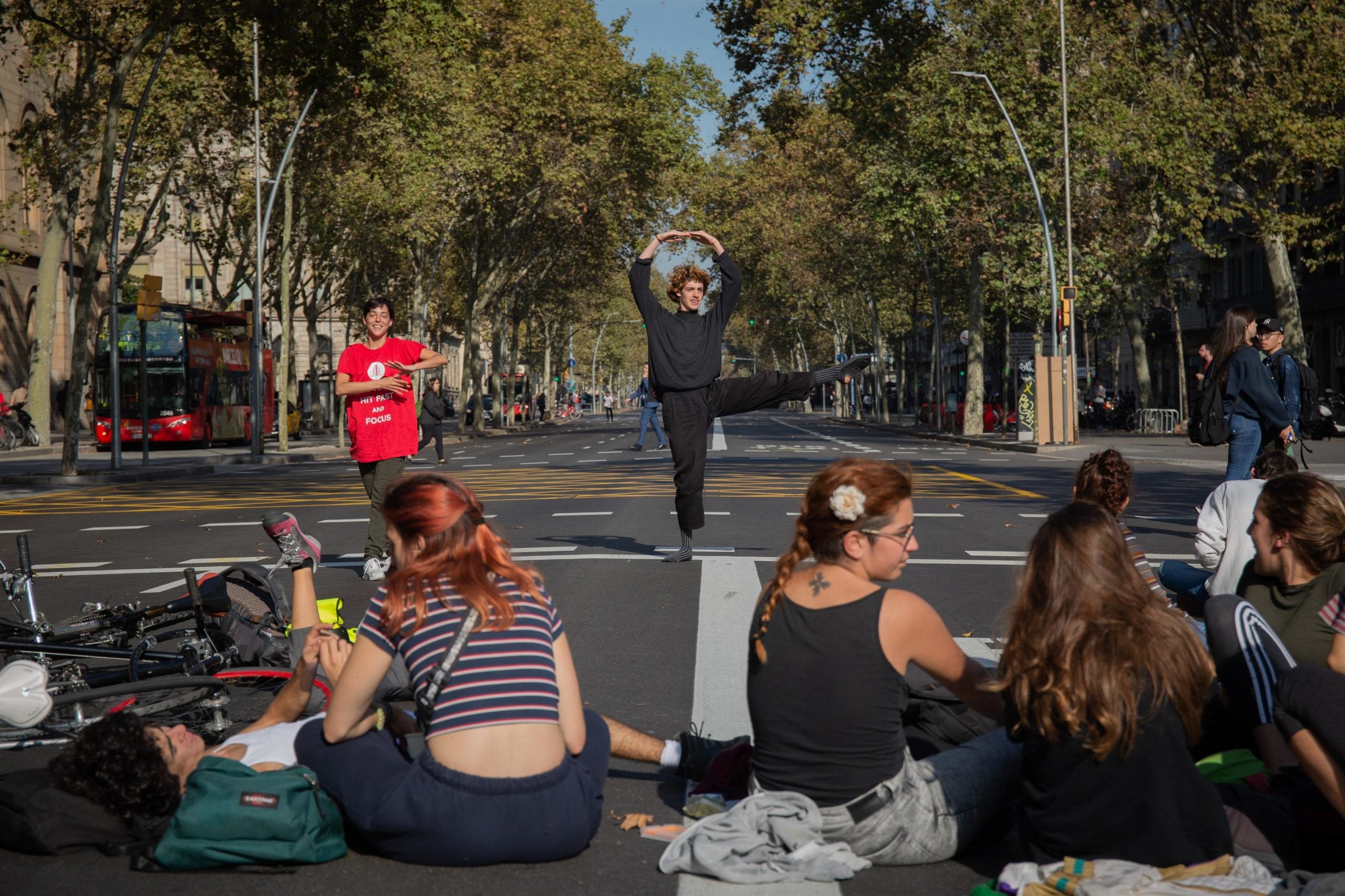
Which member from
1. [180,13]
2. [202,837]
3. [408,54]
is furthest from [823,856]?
[408,54]

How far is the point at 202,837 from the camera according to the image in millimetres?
4180

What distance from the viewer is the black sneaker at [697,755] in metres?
5.05

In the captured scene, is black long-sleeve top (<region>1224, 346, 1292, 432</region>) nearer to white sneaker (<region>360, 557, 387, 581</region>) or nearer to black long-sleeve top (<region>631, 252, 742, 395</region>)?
black long-sleeve top (<region>631, 252, 742, 395</region>)

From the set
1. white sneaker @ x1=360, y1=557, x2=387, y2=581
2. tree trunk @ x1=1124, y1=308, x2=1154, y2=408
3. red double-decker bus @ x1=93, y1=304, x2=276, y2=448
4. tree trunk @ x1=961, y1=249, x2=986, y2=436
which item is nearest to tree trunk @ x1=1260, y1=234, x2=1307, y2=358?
tree trunk @ x1=961, y1=249, x2=986, y2=436

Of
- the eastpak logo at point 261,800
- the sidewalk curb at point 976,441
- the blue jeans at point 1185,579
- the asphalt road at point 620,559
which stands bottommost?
the sidewalk curb at point 976,441

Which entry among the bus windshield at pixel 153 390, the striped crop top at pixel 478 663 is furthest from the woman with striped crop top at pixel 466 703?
the bus windshield at pixel 153 390

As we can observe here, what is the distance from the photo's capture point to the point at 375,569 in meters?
10.1

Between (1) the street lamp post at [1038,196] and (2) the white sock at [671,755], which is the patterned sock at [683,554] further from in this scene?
(1) the street lamp post at [1038,196]

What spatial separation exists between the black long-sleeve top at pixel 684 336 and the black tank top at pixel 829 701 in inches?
237

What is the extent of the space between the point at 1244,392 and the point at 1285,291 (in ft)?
92.1

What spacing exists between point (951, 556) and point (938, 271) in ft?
141

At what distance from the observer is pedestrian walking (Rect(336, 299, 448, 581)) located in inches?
391

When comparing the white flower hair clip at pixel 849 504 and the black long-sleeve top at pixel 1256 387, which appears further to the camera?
the black long-sleeve top at pixel 1256 387

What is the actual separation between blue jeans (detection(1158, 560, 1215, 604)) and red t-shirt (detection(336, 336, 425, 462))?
4.88m
